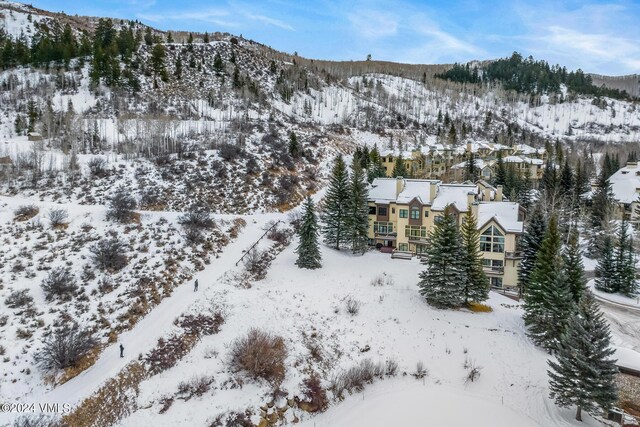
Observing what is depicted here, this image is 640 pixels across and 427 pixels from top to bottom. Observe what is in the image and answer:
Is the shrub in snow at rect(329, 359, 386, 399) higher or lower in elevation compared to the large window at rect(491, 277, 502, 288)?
lower

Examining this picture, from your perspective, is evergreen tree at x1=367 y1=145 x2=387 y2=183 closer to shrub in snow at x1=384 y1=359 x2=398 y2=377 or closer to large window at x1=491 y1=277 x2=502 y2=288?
large window at x1=491 y1=277 x2=502 y2=288

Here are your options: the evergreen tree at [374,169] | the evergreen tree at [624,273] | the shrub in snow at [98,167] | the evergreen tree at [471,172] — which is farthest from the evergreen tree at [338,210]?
the evergreen tree at [471,172]

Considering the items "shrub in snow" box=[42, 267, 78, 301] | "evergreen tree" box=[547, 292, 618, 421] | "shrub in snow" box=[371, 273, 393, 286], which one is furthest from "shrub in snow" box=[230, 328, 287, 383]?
"evergreen tree" box=[547, 292, 618, 421]

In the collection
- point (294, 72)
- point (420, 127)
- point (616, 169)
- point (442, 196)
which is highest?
point (294, 72)

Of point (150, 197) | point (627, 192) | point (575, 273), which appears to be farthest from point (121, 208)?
point (627, 192)

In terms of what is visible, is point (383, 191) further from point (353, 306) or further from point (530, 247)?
point (353, 306)

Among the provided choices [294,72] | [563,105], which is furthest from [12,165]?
[563,105]

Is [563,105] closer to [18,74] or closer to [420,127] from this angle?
[420,127]
